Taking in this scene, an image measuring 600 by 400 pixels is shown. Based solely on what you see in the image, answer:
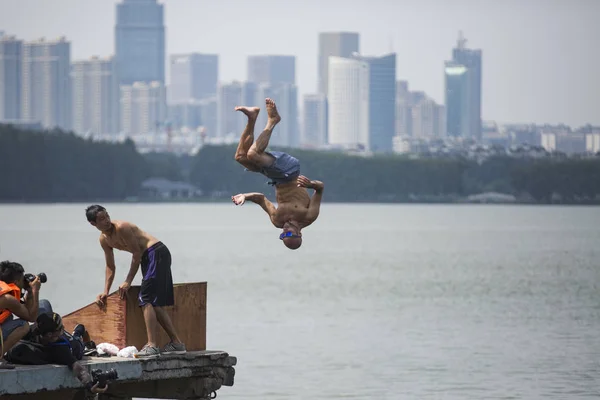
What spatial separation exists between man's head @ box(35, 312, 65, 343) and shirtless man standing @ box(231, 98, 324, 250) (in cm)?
256

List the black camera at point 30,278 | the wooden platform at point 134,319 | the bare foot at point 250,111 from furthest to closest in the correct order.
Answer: the wooden platform at point 134,319 → the black camera at point 30,278 → the bare foot at point 250,111

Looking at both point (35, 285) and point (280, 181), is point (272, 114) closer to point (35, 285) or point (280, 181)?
point (280, 181)

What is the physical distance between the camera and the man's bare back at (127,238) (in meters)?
21.1

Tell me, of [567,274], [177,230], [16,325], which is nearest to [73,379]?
[16,325]

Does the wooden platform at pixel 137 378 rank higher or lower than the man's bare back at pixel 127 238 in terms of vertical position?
lower

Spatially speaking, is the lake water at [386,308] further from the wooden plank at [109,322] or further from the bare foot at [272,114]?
the bare foot at [272,114]

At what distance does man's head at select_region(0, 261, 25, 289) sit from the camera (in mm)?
19797

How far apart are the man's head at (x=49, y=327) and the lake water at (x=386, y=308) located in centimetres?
1376

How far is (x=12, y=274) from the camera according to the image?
1980cm

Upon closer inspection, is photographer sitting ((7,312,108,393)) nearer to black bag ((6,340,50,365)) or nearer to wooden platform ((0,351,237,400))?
black bag ((6,340,50,365))

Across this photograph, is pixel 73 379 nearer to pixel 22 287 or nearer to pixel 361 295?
pixel 22 287

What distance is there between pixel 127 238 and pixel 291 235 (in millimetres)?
2854

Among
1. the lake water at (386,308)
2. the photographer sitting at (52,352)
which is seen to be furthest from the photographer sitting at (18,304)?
the lake water at (386,308)

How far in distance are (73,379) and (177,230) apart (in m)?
129
